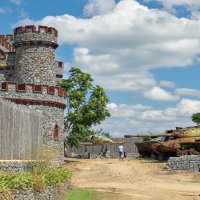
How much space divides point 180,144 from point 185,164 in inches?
138

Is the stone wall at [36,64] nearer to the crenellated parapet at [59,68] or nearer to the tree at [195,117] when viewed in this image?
the crenellated parapet at [59,68]

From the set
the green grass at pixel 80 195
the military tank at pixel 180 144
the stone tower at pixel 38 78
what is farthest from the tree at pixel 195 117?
the green grass at pixel 80 195

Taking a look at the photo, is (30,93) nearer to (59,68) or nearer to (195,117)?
(59,68)

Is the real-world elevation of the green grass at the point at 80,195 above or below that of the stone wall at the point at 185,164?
below

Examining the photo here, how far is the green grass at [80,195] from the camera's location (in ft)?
48.8

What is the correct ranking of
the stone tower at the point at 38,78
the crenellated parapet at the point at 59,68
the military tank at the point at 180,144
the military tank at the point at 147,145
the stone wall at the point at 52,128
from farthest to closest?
1. the crenellated parapet at the point at 59,68
2. the military tank at the point at 147,145
3. the military tank at the point at 180,144
4. the stone wall at the point at 52,128
5. the stone tower at the point at 38,78

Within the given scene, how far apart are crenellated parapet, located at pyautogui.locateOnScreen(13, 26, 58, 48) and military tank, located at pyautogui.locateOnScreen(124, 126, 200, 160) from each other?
9871 millimetres

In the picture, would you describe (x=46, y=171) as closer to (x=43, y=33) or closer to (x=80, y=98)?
(x=43, y=33)

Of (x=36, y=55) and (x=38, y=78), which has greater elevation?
(x=36, y=55)

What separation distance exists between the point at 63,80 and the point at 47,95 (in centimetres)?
924

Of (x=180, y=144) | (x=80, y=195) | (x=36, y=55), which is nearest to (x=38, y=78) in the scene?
(x=36, y=55)

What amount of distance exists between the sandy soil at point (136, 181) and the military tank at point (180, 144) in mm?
1891

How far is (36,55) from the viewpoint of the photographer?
29.8 meters

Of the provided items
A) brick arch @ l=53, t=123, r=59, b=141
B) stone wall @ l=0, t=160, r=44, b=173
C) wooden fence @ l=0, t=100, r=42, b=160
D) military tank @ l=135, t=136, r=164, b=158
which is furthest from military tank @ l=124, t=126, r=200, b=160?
stone wall @ l=0, t=160, r=44, b=173
